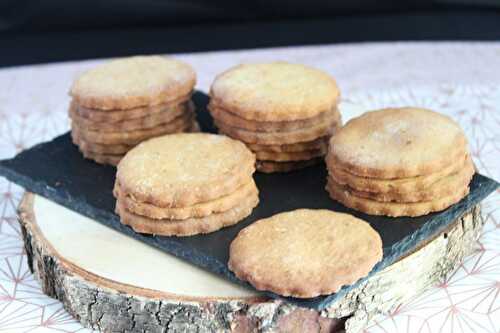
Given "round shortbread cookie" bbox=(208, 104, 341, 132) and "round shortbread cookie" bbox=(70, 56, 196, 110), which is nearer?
"round shortbread cookie" bbox=(208, 104, 341, 132)

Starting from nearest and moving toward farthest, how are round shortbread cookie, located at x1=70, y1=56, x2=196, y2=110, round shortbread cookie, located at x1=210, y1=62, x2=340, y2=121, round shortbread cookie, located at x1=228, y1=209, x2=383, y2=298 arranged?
round shortbread cookie, located at x1=228, y1=209, x2=383, y2=298
round shortbread cookie, located at x1=210, y1=62, x2=340, y2=121
round shortbread cookie, located at x1=70, y1=56, x2=196, y2=110

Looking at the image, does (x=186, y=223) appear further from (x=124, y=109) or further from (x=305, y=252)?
(x=124, y=109)

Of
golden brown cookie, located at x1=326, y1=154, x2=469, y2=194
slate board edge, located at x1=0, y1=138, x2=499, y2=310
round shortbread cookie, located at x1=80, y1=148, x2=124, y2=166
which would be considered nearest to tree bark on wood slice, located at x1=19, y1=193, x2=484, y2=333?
slate board edge, located at x1=0, y1=138, x2=499, y2=310

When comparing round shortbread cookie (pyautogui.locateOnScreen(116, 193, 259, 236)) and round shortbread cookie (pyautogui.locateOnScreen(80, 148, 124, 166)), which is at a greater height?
round shortbread cookie (pyautogui.locateOnScreen(116, 193, 259, 236))

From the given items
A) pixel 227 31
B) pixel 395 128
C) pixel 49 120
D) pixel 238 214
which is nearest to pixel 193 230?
pixel 238 214

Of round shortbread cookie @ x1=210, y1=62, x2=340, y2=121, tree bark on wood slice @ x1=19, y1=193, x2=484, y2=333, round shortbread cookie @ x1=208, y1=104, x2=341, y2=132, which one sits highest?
round shortbread cookie @ x1=210, y1=62, x2=340, y2=121

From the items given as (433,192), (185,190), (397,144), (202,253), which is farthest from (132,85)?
(433,192)

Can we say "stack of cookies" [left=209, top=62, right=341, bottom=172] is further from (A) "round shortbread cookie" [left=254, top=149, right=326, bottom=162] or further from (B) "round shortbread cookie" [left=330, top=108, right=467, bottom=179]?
(B) "round shortbread cookie" [left=330, top=108, right=467, bottom=179]

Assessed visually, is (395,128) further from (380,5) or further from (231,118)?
(380,5)
